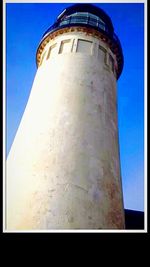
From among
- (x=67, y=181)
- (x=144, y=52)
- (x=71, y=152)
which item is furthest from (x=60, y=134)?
(x=144, y=52)

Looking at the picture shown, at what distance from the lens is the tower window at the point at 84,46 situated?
16.9 feet

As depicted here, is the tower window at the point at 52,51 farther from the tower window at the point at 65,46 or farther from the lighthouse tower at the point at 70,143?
the tower window at the point at 65,46

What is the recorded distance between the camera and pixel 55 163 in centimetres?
390

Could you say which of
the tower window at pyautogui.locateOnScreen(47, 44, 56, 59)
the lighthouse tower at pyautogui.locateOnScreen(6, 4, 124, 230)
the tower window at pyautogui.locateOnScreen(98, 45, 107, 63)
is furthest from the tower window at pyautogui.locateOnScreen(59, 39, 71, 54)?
the tower window at pyautogui.locateOnScreen(98, 45, 107, 63)

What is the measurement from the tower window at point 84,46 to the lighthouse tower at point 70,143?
0.02m

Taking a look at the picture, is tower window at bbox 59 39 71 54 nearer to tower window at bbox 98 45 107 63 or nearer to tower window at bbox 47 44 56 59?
tower window at bbox 47 44 56 59

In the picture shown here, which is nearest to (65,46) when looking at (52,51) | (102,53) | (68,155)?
(52,51)

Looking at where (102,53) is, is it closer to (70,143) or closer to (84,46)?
(84,46)

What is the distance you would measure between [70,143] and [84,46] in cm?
187

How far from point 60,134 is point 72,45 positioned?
5.69 ft

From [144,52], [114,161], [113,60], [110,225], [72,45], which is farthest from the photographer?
[113,60]

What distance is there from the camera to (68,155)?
3.95 metres

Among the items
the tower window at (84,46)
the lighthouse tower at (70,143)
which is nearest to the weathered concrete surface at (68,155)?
the lighthouse tower at (70,143)
